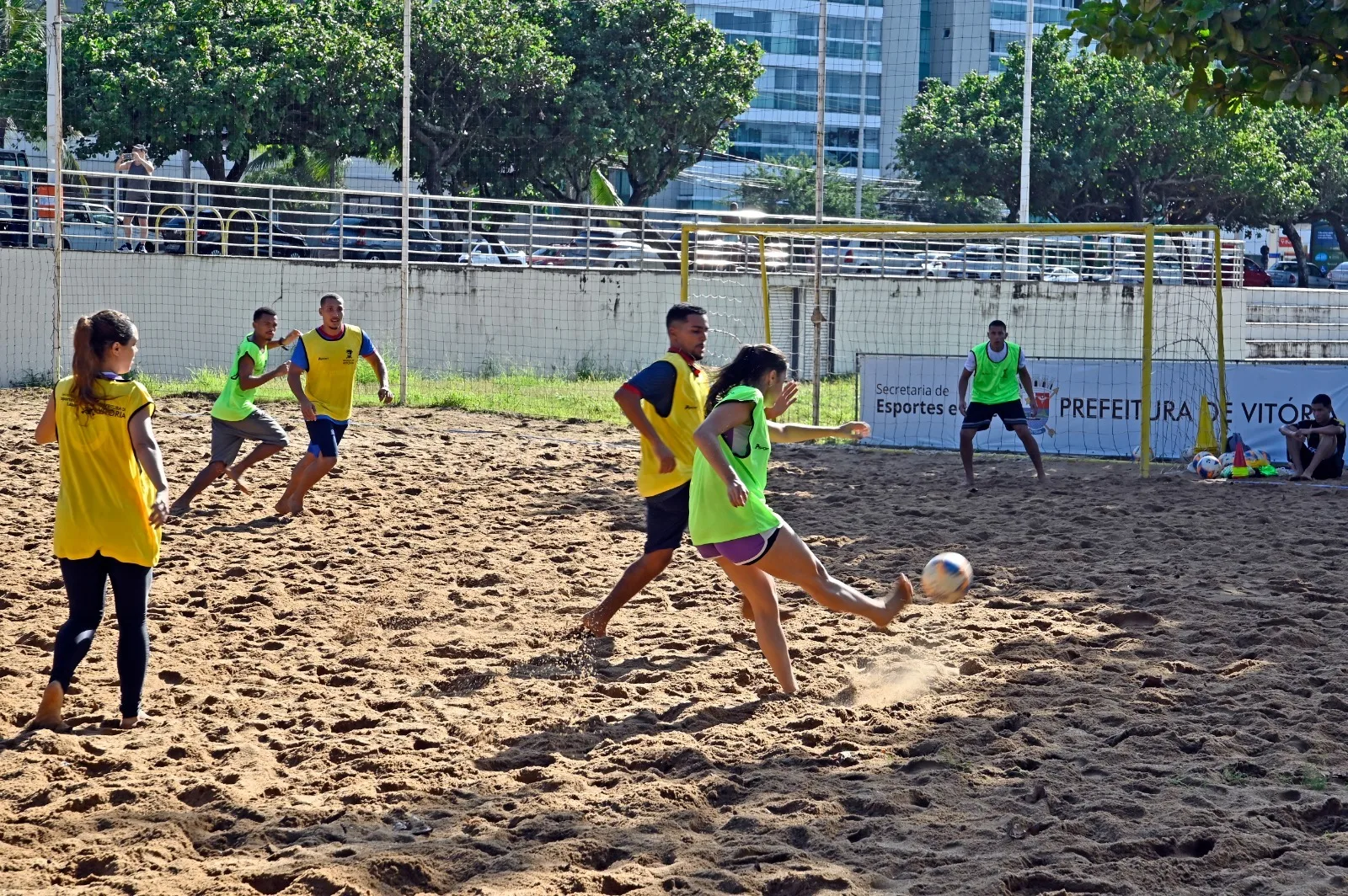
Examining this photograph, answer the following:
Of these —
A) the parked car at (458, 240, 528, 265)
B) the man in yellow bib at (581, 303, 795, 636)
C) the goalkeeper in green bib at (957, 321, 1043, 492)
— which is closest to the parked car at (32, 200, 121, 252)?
the parked car at (458, 240, 528, 265)

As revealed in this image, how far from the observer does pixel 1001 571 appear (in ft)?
Result: 28.7

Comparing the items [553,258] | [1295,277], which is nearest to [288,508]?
[553,258]

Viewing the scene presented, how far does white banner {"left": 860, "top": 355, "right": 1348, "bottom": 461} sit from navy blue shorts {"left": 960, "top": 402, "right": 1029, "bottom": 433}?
1.99 meters

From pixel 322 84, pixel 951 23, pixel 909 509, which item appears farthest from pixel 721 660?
pixel 951 23

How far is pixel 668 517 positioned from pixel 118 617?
8.11 ft

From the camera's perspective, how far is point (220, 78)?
89.2ft

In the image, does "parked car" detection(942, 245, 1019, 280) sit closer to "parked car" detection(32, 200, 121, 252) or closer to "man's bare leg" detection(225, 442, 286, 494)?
"parked car" detection(32, 200, 121, 252)

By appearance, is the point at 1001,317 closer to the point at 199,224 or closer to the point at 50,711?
the point at 199,224

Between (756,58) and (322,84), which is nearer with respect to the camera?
(322,84)

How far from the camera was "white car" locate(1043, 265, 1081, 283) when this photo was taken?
26173 millimetres

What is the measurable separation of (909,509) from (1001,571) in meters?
2.40

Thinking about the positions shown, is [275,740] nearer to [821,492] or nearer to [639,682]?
[639,682]

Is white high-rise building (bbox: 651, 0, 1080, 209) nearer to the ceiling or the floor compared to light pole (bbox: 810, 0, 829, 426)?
nearer to the ceiling

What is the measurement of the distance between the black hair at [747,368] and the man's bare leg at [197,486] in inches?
207
